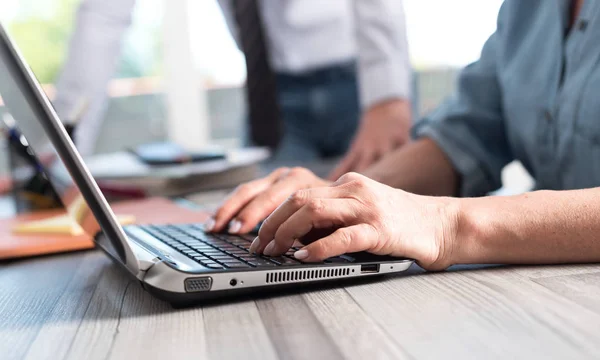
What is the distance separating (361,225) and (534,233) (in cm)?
21

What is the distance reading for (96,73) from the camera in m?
1.84

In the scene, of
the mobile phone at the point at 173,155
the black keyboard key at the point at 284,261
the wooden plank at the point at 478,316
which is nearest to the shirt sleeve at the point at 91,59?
the mobile phone at the point at 173,155

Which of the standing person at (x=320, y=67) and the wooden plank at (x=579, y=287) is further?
the standing person at (x=320, y=67)

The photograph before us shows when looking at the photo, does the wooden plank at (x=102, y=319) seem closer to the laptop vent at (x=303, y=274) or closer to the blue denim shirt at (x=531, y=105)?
the laptop vent at (x=303, y=274)

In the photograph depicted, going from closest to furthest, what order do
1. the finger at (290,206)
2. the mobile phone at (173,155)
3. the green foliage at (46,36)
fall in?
the finger at (290,206)
the mobile phone at (173,155)
the green foliage at (46,36)

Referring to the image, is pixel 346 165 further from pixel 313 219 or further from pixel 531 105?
pixel 313 219

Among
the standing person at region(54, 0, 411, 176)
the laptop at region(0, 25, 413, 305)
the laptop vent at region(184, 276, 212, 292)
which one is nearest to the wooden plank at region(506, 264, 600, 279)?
the laptop at region(0, 25, 413, 305)

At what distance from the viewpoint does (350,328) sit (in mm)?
541

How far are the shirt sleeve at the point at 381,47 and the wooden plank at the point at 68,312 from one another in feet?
3.44

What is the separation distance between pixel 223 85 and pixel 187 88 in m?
0.27

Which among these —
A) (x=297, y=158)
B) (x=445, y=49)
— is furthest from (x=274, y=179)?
(x=445, y=49)

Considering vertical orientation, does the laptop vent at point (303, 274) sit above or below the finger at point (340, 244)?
below

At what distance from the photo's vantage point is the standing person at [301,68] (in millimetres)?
1781

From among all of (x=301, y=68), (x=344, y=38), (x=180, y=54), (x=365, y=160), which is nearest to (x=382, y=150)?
(x=365, y=160)
